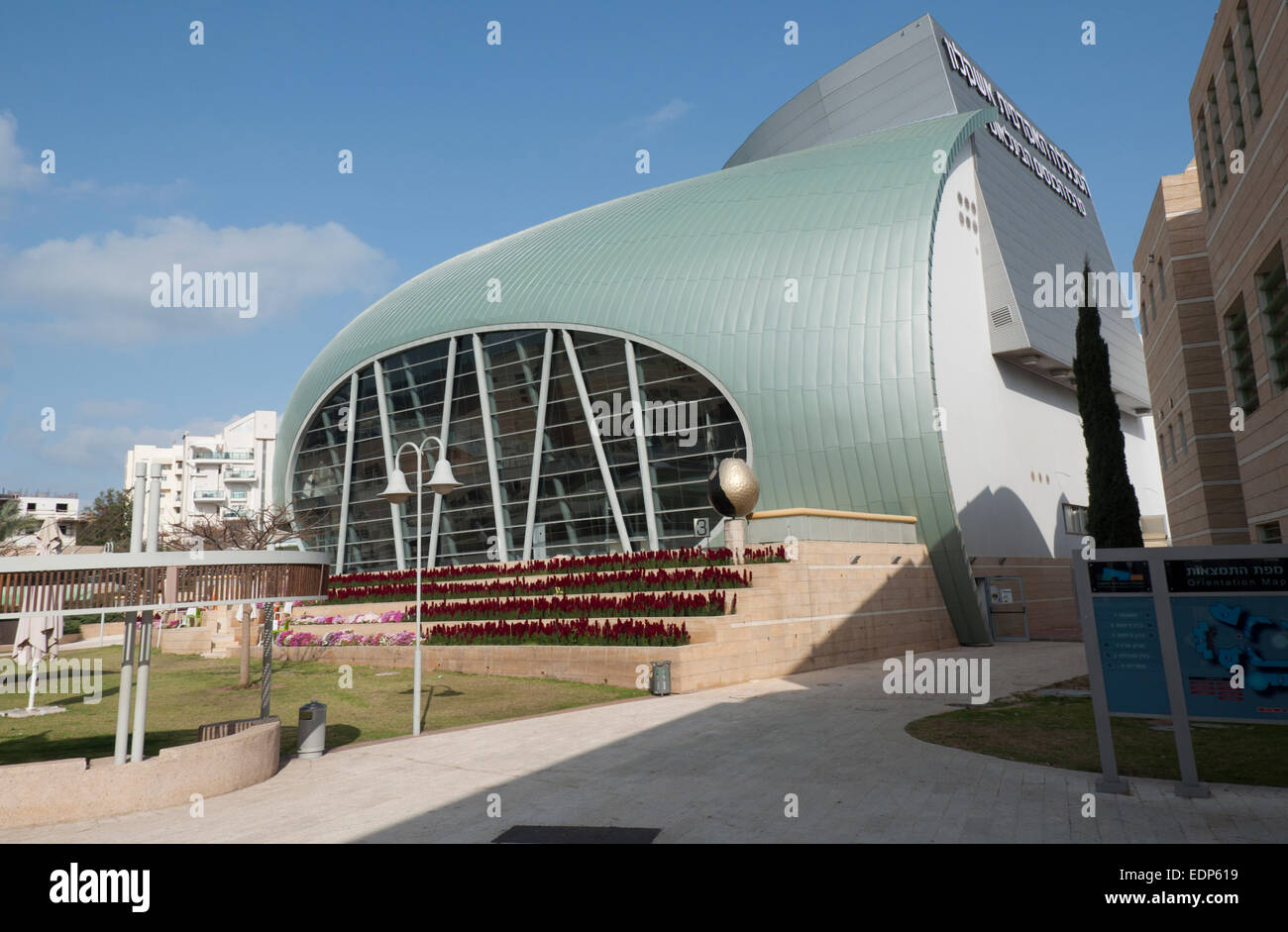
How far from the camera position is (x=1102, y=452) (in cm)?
2308

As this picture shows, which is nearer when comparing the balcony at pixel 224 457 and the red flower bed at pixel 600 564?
the red flower bed at pixel 600 564

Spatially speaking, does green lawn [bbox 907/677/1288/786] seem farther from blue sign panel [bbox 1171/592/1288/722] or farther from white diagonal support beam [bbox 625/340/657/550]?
white diagonal support beam [bbox 625/340/657/550]

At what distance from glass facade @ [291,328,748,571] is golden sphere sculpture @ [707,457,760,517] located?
5.22 meters

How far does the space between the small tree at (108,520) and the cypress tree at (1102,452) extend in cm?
7692

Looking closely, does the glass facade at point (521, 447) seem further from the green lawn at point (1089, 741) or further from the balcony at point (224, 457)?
the balcony at point (224, 457)

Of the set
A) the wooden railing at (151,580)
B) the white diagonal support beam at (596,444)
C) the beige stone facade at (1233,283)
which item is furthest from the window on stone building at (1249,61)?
the white diagonal support beam at (596,444)

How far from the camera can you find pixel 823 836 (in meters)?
7.38

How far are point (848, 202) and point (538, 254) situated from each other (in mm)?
15924

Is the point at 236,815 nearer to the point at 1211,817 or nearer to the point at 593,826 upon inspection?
the point at 593,826

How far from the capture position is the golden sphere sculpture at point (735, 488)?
25.7 metres

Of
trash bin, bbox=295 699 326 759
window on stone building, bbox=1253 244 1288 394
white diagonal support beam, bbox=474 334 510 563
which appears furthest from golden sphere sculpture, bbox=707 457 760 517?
trash bin, bbox=295 699 326 759

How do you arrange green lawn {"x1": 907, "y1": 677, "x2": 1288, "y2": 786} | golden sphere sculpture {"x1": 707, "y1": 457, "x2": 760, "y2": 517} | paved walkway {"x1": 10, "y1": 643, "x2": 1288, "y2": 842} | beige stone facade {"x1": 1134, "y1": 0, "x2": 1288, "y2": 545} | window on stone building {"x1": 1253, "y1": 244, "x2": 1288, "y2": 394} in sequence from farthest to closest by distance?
golden sphere sculpture {"x1": 707, "y1": 457, "x2": 760, "y2": 517}
window on stone building {"x1": 1253, "y1": 244, "x2": 1288, "y2": 394}
beige stone facade {"x1": 1134, "y1": 0, "x2": 1288, "y2": 545}
green lawn {"x1": 907, "y1": 677, "x2": 1288, "y2": 786}
paved walkway {"x1": 10, "y1": 643, "x2": 1288, "y2": 842}

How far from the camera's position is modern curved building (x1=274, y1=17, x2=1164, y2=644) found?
2891 centimetres
